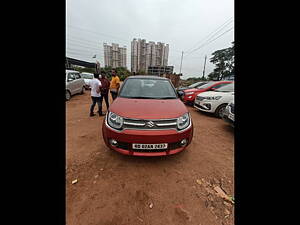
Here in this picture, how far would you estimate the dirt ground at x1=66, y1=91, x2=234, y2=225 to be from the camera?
Answer: 3.86 ft

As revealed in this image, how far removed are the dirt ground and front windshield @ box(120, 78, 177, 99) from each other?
1202 mm

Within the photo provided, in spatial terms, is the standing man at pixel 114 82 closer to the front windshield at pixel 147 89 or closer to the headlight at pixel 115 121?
the front windshield at pixel 147 89

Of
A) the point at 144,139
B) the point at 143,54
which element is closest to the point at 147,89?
the point at 144,139

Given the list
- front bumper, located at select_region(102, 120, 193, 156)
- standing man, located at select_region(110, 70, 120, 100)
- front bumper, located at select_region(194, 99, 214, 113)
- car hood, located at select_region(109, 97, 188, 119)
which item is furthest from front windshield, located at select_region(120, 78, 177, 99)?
front bumper, located at select_region(194, 99, 214, 113)

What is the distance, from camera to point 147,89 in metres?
2.64

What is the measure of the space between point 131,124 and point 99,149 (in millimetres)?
1109

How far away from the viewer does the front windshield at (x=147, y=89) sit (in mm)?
2438

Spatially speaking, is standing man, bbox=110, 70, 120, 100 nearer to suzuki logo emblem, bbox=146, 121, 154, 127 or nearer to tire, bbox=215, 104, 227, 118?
suzuki logo emblem, bbox=146, 121, 154, 127

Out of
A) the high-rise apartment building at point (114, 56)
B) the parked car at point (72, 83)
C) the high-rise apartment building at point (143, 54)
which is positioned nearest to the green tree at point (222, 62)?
the high-rise apartment building at point (143, 54)

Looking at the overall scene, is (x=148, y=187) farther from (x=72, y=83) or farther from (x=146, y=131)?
(x=72, y=83)
